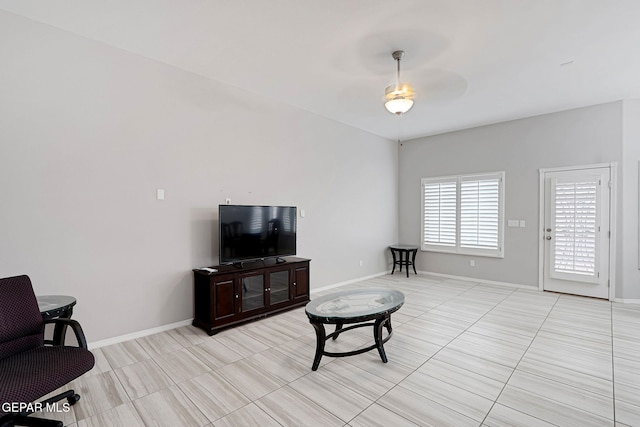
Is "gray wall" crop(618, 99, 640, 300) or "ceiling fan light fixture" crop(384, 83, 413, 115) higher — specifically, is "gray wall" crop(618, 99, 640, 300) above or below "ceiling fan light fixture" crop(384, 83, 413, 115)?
below

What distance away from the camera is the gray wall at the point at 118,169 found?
8.94 feet

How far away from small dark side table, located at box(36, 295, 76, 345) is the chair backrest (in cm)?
10

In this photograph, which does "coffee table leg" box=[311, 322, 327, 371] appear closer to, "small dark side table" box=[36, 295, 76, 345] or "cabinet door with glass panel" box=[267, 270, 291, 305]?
"cabinet door with glass panel" box=[267, 270, 291, 305]

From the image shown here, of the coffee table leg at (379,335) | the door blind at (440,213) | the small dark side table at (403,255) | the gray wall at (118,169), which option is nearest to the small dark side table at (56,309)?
the gray wall at (118,169)

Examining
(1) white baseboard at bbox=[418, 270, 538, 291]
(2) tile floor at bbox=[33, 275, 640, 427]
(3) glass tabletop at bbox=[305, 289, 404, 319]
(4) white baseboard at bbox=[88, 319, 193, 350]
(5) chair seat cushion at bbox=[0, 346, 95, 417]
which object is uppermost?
(3) glass tabletop at bbox=[305, 289, 404, 319]

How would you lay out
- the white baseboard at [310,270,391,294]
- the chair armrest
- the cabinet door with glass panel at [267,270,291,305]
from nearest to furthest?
the chair armrest, the cabinet door with glass panel at [267,270,291,305], the white baseboard at [310,270,391,294]

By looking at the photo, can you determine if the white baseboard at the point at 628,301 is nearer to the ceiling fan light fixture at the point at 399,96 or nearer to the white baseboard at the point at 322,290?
the white baseboard at the point at 322,290

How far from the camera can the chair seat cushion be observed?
62.3 inches

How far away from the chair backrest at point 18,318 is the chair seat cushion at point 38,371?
0.07 meters

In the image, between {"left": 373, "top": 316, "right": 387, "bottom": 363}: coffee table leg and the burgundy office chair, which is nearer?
the burgundy office chair

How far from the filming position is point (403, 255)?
23.2 ft

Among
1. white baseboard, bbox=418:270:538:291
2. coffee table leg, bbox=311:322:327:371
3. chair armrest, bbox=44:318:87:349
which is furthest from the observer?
white baseboard, bbox=418:270:538:291

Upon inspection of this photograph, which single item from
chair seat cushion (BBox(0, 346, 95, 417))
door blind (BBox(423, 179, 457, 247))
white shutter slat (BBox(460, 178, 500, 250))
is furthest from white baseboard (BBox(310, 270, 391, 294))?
chair seat cushion (BBox(0, 346, 95, 417))

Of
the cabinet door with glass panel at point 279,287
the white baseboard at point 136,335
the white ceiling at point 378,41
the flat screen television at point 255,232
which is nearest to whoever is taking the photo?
the white ceiling at point 378,41
